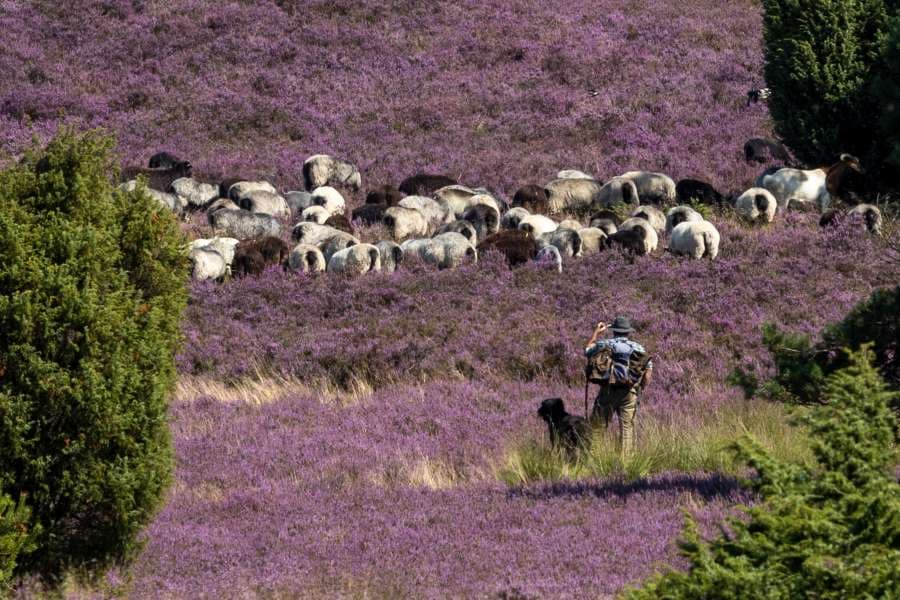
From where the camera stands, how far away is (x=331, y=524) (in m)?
10.4

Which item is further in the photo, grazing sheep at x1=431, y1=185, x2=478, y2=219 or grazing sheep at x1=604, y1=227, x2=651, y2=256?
grazing sheep at x1=431, y1=185, x2=478, y2=219

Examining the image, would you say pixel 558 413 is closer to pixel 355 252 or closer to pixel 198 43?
pixel 355 252

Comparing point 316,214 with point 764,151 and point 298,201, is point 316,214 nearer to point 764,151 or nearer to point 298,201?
point 298,201

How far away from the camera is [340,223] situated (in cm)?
2602

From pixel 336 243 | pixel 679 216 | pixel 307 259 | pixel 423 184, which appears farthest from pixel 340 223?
pixel 679 216

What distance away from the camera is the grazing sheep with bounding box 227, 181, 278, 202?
95.2 feet

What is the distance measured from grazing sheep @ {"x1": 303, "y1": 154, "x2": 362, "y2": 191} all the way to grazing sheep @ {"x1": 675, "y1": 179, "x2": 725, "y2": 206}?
8338mm

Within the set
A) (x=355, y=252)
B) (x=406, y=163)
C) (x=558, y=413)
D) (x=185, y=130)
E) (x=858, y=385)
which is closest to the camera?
(x=858, y=385)

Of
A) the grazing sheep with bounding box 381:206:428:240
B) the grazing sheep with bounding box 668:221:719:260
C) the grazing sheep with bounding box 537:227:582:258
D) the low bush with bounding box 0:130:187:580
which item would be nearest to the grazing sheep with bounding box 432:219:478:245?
the grazing sheep with bounding box 381:206:428:240

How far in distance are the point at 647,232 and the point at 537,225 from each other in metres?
2.99

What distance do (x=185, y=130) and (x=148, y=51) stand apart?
5.41 meters

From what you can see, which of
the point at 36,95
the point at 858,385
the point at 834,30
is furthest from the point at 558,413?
the point at 36,95

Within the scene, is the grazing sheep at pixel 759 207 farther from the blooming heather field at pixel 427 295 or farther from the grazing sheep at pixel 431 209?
the grazing sheep at pixel 431 209

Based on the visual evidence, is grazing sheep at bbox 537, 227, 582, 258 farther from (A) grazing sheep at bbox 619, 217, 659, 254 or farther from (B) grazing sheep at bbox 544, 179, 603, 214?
(B) grazing sheep at bbox 544, 179, 603, 214
